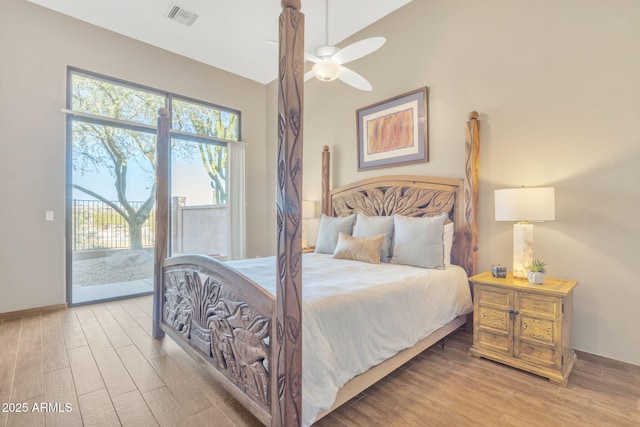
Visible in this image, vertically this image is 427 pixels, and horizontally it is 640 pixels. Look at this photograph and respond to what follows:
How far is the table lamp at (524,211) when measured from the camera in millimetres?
2113

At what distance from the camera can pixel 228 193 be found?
4871 millimetres

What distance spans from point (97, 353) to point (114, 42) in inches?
148

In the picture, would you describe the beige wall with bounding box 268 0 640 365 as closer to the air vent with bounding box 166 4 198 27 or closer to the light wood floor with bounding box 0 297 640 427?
the light wood floor with bounding box 0 297 640 427

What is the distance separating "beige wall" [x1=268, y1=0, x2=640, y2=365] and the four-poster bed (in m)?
0.26

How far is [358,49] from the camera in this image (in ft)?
7.75

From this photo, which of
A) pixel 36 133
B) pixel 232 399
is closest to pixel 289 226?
pixel 232 399

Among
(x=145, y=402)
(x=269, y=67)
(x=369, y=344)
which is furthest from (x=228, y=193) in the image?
(x=369, y=344)

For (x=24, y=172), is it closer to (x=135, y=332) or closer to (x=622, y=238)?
(x=135, y=332)

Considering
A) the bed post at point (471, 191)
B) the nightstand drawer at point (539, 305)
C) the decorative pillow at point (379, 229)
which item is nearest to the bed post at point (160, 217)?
the decorative pillow at point (379, 229)

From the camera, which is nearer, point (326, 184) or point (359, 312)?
point (359, 312)

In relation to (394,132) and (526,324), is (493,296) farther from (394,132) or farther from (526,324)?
(394,132)

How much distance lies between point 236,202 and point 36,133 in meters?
2.50

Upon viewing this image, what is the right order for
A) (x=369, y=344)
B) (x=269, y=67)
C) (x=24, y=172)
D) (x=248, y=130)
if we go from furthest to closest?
(x=248, y=130), (x=269, y=67), (x=24, y=172), (x=369, y=344)

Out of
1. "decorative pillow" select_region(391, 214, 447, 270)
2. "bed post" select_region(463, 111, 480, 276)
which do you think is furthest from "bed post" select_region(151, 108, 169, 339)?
"bed post" select_region(463, 111, 480, 276)
